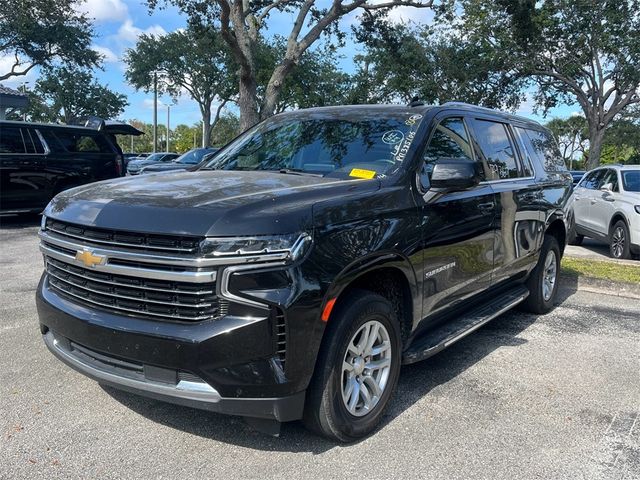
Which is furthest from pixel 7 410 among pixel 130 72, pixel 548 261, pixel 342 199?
pixel 130 72

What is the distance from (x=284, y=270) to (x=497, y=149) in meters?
3.07

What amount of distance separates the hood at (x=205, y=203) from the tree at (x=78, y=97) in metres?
39.7

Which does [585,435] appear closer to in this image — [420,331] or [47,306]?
[420,331]

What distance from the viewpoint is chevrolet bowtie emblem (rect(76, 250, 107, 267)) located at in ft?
9.60

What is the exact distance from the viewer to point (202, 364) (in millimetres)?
2709

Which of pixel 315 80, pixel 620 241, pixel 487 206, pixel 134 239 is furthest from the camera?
pixel 315 80

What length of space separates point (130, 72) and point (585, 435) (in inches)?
1559

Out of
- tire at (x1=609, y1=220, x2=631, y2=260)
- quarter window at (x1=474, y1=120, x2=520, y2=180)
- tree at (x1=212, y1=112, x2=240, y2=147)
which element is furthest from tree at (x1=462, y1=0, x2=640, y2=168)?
tree at (x1=212, y1=112, x2=240, y2=147)

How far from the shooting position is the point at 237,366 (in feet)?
8.95

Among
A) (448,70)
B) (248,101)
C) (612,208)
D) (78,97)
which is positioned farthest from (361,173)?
(78,97)

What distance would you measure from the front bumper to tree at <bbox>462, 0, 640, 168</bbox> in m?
19.5

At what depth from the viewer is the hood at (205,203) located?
9.00ft

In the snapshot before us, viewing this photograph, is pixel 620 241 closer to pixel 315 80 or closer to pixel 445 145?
pixel 445 145

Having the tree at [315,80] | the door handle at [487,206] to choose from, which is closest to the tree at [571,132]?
the tree at [315,80]
